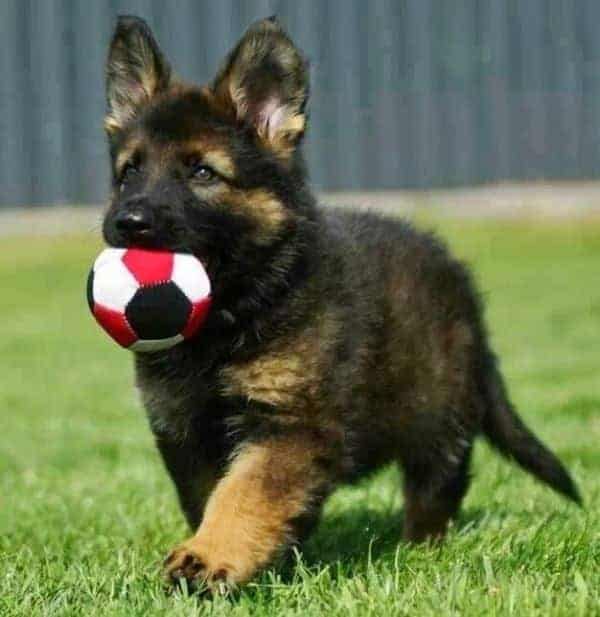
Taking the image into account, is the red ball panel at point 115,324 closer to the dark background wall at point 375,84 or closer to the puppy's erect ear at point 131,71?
the puppy's erect ear at point 131,71

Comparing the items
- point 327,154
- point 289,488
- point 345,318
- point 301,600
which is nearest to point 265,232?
point 345,318

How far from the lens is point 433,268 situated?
4949 millimetres

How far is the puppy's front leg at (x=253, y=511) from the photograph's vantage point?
3.65 meters

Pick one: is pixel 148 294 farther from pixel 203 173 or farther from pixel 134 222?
pixel 203 173

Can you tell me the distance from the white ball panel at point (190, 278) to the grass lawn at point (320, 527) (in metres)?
0.72

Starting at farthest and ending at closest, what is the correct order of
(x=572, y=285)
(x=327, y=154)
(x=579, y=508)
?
(x=327, y=154) → (x=572, y=285) → (x=579, y=508)

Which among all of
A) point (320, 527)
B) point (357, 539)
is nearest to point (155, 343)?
point (357, 539)

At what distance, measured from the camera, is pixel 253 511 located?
3.77m

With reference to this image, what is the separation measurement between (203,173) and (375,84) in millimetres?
13497

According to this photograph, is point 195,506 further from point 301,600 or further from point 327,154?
point 327,154

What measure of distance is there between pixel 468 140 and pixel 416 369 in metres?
13.4

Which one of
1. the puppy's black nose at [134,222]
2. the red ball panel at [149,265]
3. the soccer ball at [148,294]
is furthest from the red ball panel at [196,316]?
the puppy's black nose at [134,222]

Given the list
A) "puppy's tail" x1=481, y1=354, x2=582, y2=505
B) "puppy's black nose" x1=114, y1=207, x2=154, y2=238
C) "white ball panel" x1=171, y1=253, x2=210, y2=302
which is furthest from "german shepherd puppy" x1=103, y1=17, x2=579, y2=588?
"puppy's tail" x1=481, y1=354, x2=582, y2=505

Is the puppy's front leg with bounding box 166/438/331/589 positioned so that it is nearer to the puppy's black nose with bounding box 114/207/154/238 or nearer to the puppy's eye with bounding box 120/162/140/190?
the puppy's black nose with bounding box 114/207/154/238
